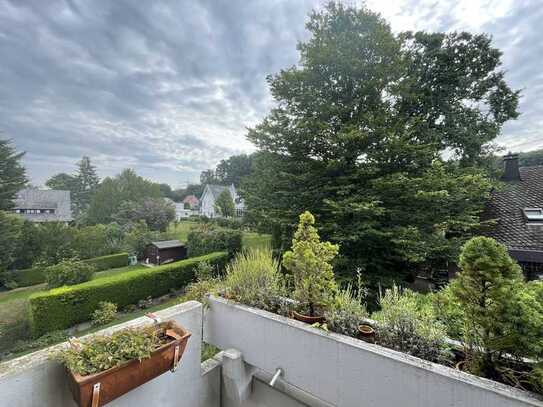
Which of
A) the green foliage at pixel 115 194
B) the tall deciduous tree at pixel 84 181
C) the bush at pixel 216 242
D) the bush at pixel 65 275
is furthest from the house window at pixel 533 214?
the tall deciduous tree at pixel 84 181

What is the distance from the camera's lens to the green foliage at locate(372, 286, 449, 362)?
1618mm

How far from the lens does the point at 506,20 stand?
5770 millimetres

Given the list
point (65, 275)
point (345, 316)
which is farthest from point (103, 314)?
point (345, 316)

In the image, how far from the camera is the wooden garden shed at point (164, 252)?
1459 cm

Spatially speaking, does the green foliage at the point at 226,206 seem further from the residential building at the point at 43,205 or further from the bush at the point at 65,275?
the bush at the point at 65,275

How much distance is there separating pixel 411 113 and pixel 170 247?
15.0 meters

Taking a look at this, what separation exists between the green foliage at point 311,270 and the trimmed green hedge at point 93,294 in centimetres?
880

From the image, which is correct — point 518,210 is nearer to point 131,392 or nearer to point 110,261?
point 131,392

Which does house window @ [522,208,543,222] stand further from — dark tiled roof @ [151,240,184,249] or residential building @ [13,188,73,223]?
residential building @ [13,188,73,223]

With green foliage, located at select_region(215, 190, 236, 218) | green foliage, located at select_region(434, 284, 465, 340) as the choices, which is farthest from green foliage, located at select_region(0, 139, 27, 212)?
green foliage, located at select_region(434, 284, 465, 340)

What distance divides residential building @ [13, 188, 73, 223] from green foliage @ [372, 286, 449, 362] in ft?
94.3

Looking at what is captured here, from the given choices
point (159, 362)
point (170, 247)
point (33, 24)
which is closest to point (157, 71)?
point (33, 24)

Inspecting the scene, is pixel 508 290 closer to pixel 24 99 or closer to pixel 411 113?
pixel 411 113

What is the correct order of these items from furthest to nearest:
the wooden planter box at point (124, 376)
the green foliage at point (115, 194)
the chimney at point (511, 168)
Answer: the green foliage at point (115, 194), the chimney at point (511, 168), the wooden planter box at point (124, 376)
